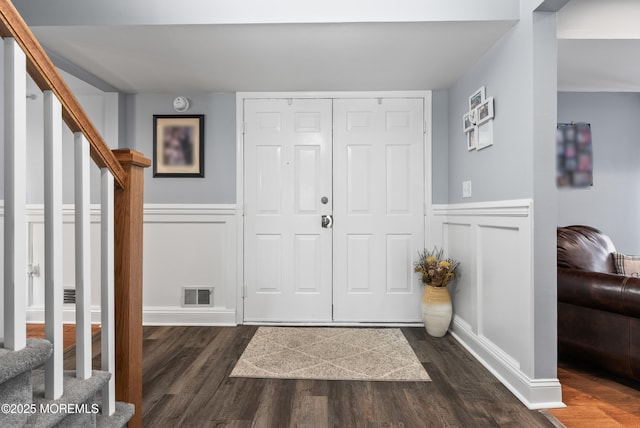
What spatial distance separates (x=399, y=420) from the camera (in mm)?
1803

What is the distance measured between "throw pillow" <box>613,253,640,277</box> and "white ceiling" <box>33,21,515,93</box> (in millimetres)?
1700

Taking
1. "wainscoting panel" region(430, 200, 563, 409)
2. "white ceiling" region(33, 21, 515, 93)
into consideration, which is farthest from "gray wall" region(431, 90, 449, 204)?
"wainscoting panel" region(430, 200, 563, 409)

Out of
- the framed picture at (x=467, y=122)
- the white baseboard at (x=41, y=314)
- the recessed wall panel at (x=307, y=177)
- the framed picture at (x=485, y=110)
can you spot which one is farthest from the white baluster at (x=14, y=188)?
the white baseboard at (x=41, y=314)

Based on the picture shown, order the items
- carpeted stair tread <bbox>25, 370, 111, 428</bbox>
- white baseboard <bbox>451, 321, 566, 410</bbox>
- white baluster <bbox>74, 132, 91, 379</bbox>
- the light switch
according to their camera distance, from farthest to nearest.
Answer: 1. the light switch
2. white baseboard <bbox>451, 321, 566, 410</bbox>
3. white baluster <bbox>74, 132, 91, 379</bbox>
4. carpeted stair tread <bbox>25, 370, 111, 428</bbox>

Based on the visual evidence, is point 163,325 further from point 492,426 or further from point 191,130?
point 492,426

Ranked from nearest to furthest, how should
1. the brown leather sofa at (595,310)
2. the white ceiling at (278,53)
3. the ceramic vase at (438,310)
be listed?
the brown leather sofa at (595,310), the white ceiling at (278,53), the ceramic vase at (438,310)

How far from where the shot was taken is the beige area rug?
2.29m

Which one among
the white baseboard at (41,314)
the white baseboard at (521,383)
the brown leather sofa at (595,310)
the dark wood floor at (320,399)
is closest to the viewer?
the dark wood floor at (320,399)

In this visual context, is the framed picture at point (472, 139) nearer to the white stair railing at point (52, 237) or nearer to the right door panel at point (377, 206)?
the right door panel at point (377, 206)

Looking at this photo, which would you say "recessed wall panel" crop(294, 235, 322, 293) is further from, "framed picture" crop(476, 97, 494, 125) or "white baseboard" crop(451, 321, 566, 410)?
"framed picture" crop(476, 97, 494, 125)

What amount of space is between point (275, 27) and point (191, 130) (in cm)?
151

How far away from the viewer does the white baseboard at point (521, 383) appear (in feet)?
6.37

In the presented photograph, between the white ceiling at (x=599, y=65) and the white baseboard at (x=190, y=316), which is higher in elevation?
the white ceiling at (x=599, y=65)

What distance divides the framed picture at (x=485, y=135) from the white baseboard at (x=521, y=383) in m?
1.31
